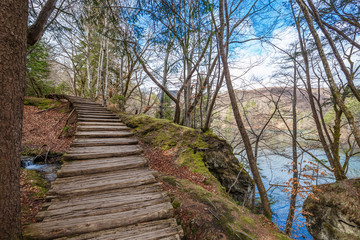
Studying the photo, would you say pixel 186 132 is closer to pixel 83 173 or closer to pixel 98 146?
pixel 98 146

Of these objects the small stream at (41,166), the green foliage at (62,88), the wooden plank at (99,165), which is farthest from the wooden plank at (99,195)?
the green foliage at (62,88)

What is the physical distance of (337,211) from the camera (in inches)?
192

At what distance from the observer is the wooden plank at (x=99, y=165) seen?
259cm

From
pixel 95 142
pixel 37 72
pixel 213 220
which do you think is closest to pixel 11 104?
pixel 95 142

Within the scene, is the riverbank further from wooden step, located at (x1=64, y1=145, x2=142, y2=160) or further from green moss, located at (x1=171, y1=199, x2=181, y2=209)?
green moss, located at (x1=171, y1=199, x2=181, y2=209)

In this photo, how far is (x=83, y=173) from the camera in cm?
266

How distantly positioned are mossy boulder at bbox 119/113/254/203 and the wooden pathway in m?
2.38

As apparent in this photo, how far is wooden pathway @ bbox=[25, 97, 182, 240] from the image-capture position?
167 cm

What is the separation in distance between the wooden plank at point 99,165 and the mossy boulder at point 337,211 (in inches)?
233

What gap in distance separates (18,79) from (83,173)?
1990 mm

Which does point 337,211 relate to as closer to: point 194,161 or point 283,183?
point 283,183

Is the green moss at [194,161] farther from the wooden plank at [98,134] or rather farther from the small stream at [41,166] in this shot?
the small stream at [41,166]

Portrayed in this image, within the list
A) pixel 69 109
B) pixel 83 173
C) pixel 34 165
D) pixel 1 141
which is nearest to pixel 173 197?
pixel 83 173

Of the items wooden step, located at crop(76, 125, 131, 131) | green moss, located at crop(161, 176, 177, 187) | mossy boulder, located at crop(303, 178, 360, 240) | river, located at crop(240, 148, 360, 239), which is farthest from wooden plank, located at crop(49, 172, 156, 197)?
river, located at crop(240, 148, 360, 239)
